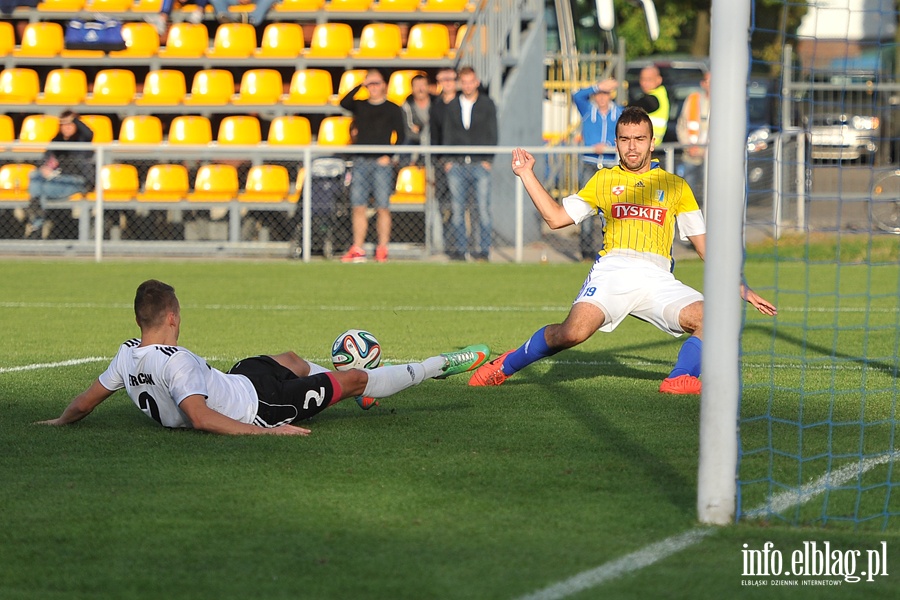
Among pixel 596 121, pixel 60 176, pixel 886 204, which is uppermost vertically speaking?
pixel 596 121

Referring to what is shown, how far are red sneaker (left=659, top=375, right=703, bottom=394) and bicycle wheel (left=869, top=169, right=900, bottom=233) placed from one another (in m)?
11.0

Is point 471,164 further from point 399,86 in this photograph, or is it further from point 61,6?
point 61,6

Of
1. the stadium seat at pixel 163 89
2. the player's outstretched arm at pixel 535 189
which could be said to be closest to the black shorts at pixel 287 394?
the player's outstretched arm at pixel 535 189

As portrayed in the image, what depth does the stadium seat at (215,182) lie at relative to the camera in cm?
1700

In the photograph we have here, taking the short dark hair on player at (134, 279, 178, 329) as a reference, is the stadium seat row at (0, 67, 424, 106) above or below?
above

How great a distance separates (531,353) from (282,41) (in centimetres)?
1400

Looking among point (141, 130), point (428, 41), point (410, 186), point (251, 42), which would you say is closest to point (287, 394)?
point (410, 186)

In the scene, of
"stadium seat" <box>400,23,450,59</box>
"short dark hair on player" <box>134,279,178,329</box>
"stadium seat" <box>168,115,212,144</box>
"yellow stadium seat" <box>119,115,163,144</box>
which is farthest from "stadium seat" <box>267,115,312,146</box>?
"short dark hair on player" <box>134,279,178,329</box>

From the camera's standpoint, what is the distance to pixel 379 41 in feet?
63.6

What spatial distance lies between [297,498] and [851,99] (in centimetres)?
2026

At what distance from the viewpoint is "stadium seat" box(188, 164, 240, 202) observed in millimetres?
17000

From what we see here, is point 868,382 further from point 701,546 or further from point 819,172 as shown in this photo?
point 819,172

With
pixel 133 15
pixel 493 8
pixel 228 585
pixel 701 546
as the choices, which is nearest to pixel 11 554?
pixel 228 585

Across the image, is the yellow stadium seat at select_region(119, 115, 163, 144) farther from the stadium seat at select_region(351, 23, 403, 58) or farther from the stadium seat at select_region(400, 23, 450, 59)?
the stadium seat at select_region(400, 23, 450, 59)
